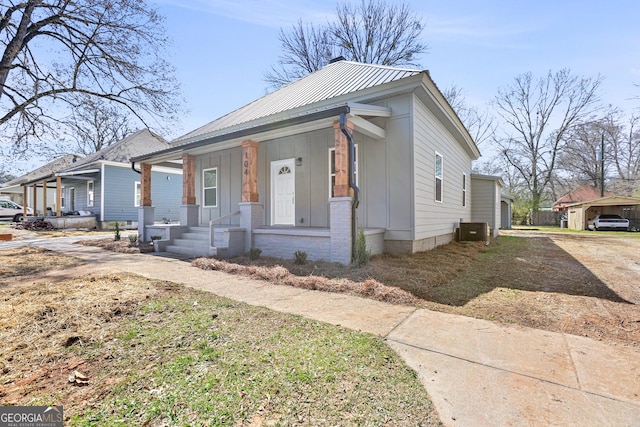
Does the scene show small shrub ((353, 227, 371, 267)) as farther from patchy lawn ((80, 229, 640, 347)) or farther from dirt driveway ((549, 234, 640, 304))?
dirt driveway ((549, 234, 640, 304))

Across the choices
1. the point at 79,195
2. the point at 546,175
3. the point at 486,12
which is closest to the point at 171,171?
the point at 79,195

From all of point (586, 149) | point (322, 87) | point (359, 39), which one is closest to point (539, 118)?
point (586, 149)

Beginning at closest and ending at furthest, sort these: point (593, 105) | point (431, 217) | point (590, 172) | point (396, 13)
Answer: point (431, 217)
point (396, 13)
point (593, 105)
point (590, 172)

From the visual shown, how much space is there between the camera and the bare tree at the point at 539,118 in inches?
1062

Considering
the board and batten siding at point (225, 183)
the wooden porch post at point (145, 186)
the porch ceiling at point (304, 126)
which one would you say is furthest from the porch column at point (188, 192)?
the wooden porch post at point (145, 186)

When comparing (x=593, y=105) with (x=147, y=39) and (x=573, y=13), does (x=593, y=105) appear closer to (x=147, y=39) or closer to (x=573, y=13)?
(x=573, y=13)

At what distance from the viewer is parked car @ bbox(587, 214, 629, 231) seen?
794 inches

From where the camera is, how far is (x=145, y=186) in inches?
407

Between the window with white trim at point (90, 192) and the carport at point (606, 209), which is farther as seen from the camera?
the carport at point (606, 209)

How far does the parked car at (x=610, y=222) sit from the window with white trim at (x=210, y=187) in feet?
83.5

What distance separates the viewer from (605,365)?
2.26 metres

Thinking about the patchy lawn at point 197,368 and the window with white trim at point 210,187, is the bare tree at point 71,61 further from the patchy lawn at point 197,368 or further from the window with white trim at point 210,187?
the patchy lawn at point 197,368

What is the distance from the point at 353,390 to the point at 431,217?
704 centimetres

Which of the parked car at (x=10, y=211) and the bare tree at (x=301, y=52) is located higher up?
the bare tree at (x=301, y=52)
